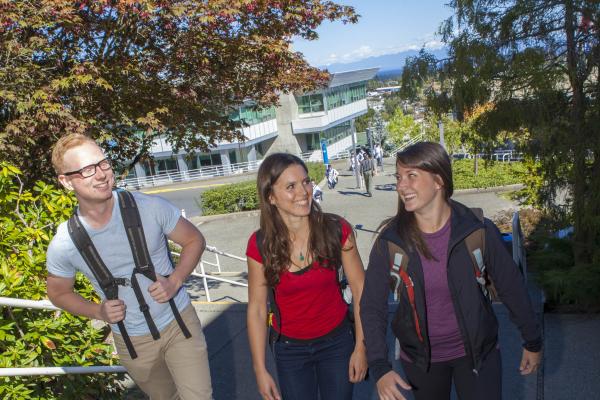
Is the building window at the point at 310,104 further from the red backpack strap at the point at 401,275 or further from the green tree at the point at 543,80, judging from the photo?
the red backpack strap at the point at 401,275

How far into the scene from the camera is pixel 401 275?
2.48 m

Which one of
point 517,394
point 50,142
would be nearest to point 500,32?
point 517,394

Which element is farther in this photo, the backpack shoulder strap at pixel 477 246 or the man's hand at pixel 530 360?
the man's hand at pixel 530 360

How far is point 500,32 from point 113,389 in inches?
220

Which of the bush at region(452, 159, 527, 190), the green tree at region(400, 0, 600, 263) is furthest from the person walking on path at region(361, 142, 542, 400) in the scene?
the bush at region(452, 159, 527, 190)

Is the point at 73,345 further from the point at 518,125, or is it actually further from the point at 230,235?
the point at 230,235

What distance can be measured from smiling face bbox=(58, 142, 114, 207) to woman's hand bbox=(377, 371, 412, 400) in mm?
1486

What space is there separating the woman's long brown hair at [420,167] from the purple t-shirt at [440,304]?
48 mm

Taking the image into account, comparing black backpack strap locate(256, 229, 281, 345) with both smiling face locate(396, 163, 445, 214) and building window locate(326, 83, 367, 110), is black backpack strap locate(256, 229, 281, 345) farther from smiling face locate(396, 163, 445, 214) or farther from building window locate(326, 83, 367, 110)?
building window locate(326, 83, 367, 110)

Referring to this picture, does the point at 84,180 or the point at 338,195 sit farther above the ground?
the point at 84,180

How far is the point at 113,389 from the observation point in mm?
3984

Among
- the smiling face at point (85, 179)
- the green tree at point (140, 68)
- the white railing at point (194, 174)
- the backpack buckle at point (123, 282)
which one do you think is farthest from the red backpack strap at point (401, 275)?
the white railing at point (194, 174)

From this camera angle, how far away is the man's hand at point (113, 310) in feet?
7.88

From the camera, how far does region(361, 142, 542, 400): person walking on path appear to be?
2.42 meters
